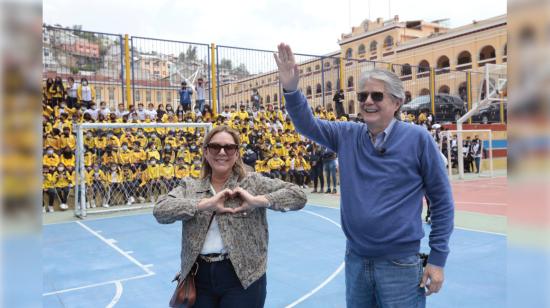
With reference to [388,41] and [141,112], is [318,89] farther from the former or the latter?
[388,41]

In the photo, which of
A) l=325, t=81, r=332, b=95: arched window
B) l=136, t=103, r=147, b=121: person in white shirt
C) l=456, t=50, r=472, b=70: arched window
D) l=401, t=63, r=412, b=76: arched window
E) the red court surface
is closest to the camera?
the red court surface

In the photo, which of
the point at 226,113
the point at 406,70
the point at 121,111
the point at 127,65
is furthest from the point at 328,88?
the point at 121,111

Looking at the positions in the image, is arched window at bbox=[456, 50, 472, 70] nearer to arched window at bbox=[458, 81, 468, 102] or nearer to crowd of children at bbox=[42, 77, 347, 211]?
arched window at bbox=[458, 81, 468, 102]

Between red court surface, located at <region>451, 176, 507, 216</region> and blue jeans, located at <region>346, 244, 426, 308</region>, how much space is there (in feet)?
21.9

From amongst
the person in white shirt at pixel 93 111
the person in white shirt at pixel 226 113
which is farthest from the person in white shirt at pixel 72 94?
the person in white shirt at pixel 226 113

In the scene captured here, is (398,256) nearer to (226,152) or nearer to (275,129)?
(226,152)

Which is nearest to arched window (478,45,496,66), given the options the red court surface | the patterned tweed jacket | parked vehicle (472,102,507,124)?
parked vehicle (472,102,507,124)

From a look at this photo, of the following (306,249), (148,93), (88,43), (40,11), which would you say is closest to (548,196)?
(40,11)

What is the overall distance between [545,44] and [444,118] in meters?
25.2

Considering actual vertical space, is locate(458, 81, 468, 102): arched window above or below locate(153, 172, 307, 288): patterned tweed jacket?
above

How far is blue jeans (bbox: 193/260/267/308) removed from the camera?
229 centimetres

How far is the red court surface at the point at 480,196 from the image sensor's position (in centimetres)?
1029

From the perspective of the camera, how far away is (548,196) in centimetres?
81

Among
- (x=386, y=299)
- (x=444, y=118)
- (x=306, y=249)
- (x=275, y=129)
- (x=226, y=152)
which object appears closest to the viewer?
(x=386, y=299)
